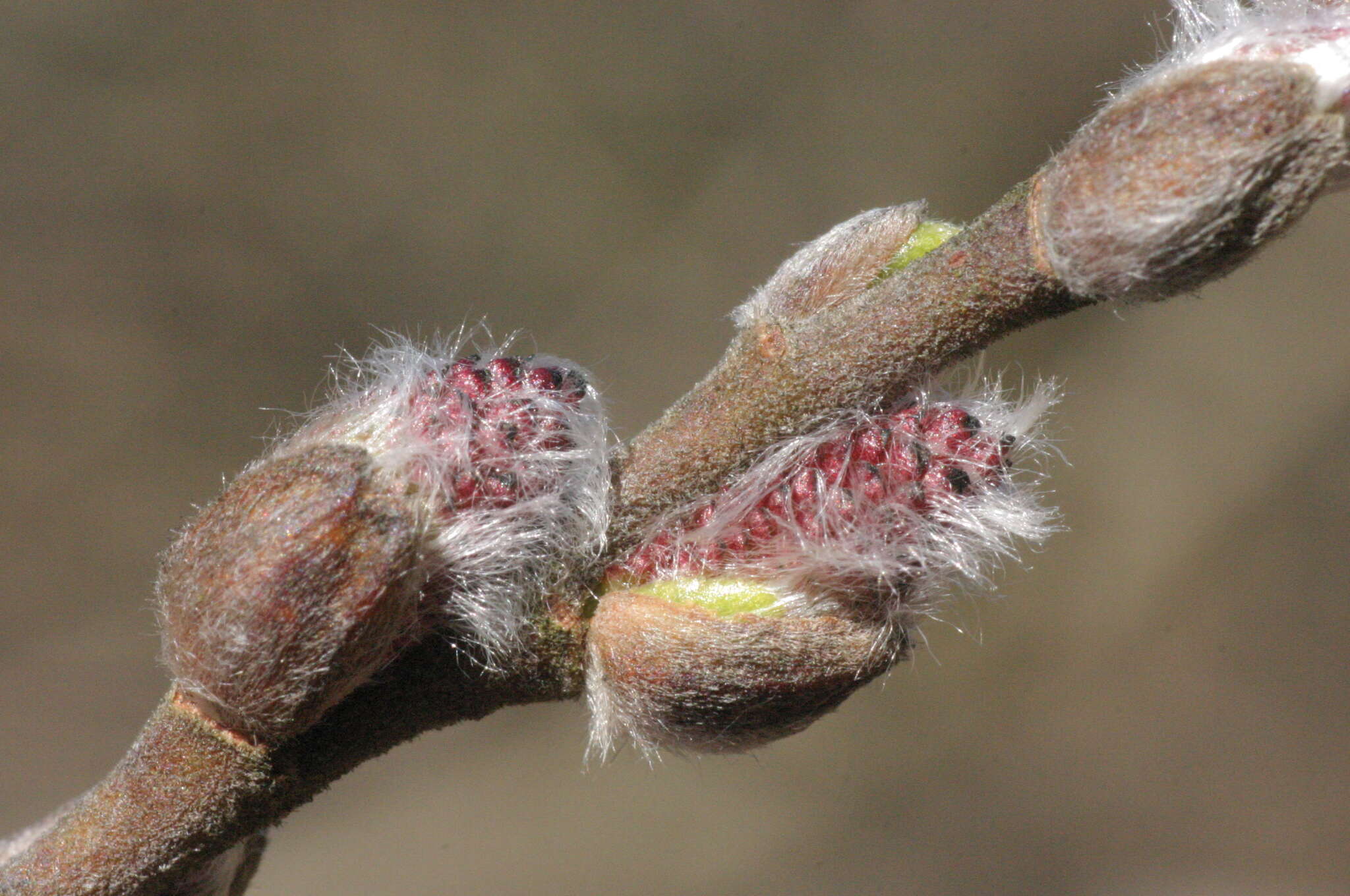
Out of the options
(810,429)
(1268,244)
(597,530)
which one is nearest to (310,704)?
(597,530)

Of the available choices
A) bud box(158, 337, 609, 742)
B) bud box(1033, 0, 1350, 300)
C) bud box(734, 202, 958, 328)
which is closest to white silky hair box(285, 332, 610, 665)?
bud box(158, 337, 609, 742)

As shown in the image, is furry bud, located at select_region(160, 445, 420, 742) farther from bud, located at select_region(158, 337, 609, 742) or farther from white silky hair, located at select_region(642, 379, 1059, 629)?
white silky hair, located at select_region(642, 379, 1059, 629)

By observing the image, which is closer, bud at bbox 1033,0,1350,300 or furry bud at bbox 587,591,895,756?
bud at bbox 1033,0,1350,300

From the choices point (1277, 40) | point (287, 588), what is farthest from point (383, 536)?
point (1277, 40)

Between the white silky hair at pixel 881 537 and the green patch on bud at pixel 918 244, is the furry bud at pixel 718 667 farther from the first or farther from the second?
the green patch on bud at pixel 918 244

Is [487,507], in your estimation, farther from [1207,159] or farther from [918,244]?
[1207,159]

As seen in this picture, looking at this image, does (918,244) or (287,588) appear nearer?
(287,588)

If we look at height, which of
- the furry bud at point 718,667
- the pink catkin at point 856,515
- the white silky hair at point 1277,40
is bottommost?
the furry bud at point 718,667

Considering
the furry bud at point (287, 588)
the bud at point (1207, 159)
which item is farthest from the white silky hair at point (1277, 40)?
the furry bud at point (287, 588)
